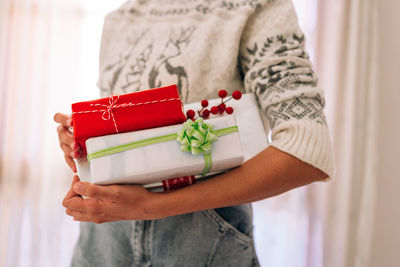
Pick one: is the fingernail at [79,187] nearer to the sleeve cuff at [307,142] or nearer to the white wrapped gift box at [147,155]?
the white wrapped gift box at [147,155]

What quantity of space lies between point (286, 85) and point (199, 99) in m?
0.20

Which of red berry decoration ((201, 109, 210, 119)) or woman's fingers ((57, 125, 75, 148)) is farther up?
red berry decoration ((201, 109, 210, 119))

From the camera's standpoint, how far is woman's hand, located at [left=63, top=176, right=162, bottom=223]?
43cm

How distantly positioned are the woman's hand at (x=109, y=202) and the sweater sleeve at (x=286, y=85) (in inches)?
9.7

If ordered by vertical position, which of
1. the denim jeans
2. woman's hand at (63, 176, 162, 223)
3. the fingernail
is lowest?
the denim jeans
